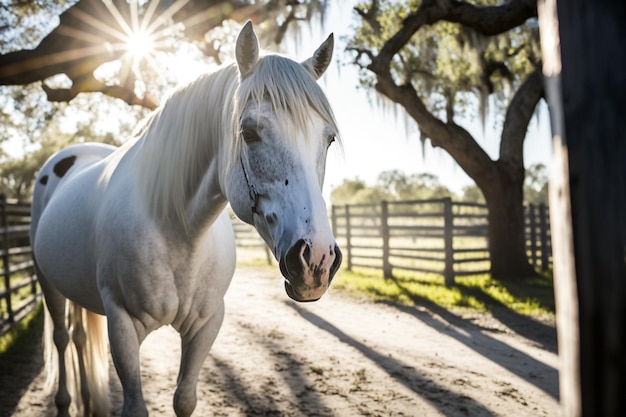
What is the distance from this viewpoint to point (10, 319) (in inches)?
225

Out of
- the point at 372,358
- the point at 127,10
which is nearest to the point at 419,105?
the point at 127,10

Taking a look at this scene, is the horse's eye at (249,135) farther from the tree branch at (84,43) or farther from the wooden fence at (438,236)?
the tree branch at (84,43)

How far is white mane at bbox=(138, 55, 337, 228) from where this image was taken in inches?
63.1

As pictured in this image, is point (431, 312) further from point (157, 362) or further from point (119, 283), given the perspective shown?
point (119, 283)

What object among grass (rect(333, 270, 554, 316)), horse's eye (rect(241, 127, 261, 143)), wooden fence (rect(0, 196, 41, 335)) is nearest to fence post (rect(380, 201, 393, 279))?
grass (rect(333, 270, 554, 316))

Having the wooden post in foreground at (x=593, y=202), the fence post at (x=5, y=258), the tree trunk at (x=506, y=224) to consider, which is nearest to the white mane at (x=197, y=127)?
the wooden post in foreground at (x=593, y=202)

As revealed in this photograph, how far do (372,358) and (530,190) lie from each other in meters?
98.1

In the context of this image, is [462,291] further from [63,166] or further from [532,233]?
[63,166]

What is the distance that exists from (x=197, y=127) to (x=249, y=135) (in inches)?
18.9

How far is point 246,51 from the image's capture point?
5.47ft

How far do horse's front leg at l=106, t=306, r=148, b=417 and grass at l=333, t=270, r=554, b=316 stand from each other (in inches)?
209

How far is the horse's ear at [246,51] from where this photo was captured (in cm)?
164

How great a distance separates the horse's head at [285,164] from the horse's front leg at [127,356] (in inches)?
30.9

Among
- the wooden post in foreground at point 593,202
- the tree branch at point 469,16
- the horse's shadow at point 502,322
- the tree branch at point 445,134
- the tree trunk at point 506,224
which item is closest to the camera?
the wooden post in foreground at point 593,202
